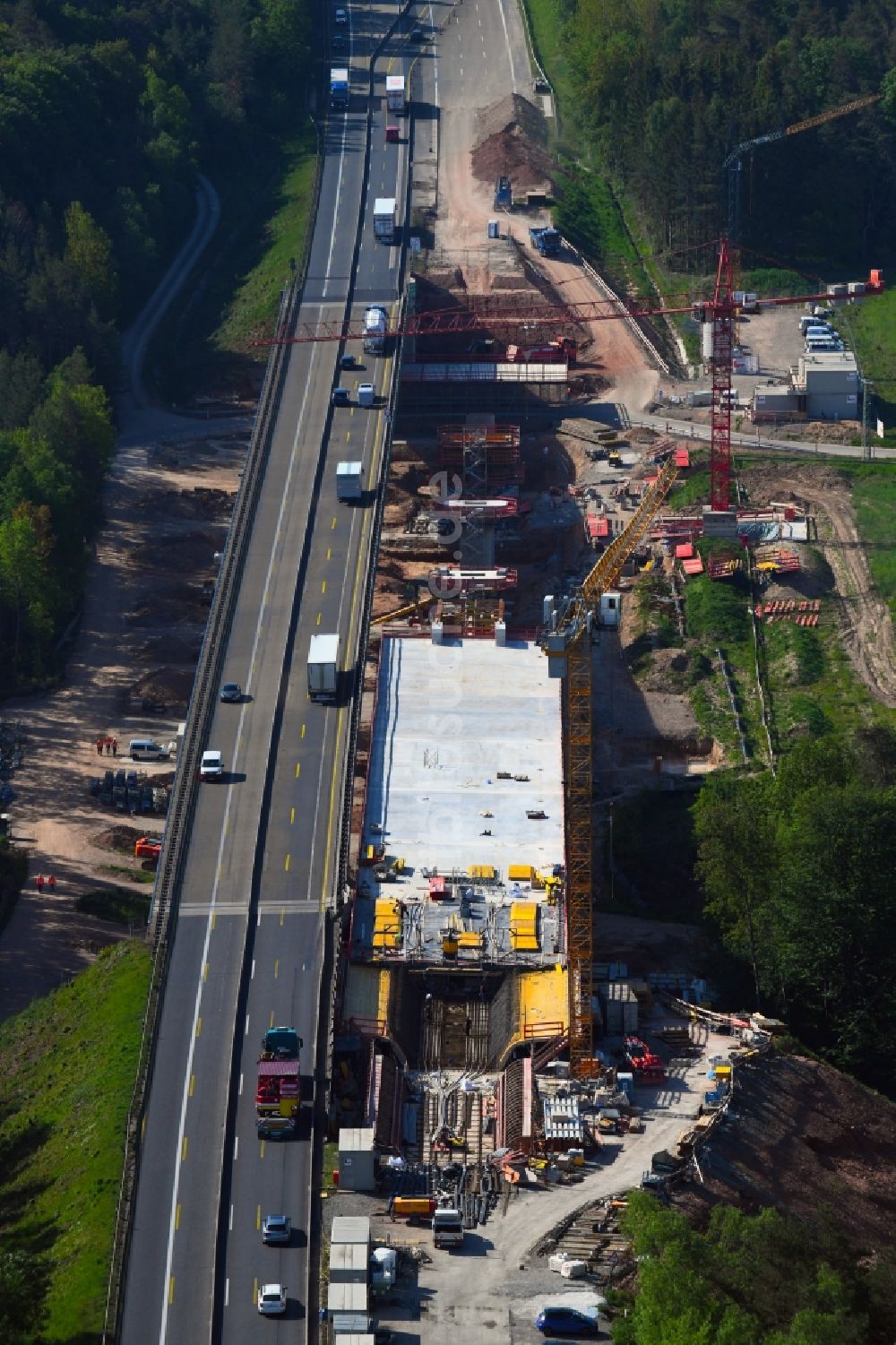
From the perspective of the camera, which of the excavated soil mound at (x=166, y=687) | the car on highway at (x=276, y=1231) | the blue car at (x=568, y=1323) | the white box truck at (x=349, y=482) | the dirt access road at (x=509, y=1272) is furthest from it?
the white box truck at (x=349, y=482)

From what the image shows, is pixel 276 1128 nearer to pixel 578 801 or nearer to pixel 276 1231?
pixel 276 1231

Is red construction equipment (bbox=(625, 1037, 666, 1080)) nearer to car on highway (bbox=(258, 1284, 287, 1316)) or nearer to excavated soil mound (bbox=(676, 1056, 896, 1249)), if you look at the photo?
excavated soil mound (bbox=(676, 1056, 896, 1249))

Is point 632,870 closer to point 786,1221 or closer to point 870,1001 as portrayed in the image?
point 870,1001

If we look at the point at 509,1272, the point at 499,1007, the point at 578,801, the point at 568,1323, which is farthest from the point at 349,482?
the point at 568,1323

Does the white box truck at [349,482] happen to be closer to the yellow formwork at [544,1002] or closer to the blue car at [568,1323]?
the yellow formwork at [544,1002]

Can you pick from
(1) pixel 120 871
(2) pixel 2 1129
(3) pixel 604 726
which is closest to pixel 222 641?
(1) pixel 120 871

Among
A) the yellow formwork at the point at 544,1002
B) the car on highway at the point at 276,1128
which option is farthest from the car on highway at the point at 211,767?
the car on highway at the point at 276,1128

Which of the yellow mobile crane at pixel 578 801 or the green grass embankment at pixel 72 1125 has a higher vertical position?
the yellow mobile crane at pixel 578 801
